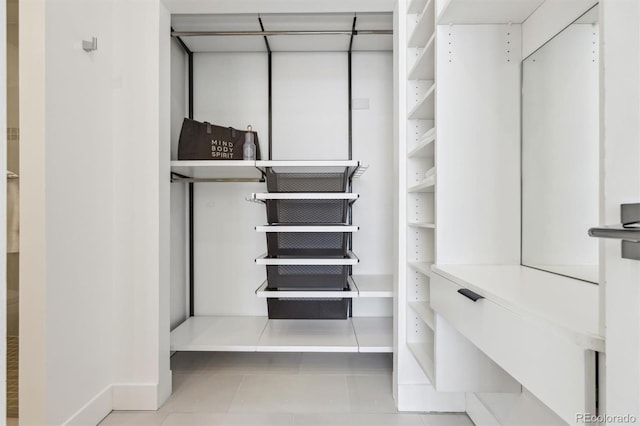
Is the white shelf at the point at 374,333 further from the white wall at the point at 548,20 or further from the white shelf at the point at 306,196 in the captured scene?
the white wall at the point at 548,20

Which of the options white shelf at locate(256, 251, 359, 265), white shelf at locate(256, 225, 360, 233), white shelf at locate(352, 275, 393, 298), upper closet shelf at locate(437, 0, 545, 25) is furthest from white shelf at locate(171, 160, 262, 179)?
upper closet shelf at locate(437, 0, 545, 25)

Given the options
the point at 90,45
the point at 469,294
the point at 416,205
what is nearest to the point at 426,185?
the point at 416,205

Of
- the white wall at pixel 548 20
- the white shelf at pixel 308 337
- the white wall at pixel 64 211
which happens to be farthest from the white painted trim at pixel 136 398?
the white wall at pixel 548 20

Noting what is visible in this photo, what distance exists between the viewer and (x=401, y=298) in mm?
1807

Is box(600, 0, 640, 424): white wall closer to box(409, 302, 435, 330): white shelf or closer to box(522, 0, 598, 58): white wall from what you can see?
box(522, 0, 598, 58): white wall

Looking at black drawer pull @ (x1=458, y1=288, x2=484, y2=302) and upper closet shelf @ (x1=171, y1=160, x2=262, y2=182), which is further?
upper closet shelf @ (x1=171, y1=160, x2=262, y2=182)

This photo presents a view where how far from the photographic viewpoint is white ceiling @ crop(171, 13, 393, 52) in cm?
215

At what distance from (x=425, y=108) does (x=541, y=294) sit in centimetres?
102

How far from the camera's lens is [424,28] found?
5.33 ft

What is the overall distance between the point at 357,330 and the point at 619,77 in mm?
1982

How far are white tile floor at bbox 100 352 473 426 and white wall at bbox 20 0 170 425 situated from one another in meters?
0.17

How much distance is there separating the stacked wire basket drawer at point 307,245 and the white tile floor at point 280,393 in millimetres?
365

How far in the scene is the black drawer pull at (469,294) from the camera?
970 millimetres

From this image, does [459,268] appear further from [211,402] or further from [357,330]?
[211,402]
